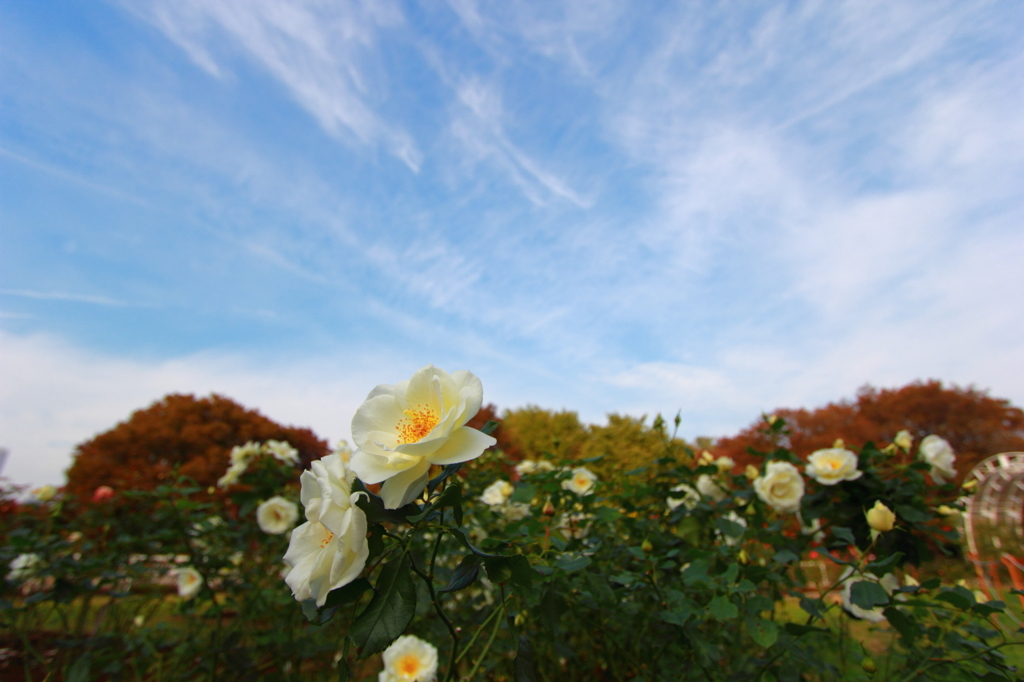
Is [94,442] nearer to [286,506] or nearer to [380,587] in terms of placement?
[286,506]

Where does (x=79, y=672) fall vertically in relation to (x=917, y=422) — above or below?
below

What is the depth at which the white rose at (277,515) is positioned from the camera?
2016 mm

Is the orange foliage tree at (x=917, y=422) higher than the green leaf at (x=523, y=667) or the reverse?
higher

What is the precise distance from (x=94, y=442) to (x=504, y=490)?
19.5 ft

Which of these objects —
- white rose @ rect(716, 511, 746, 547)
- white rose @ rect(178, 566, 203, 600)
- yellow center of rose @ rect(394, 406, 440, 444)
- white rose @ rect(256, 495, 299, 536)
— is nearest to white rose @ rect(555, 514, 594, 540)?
white rose @ rect(716, 511, 746, 547)

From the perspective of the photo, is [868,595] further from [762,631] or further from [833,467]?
[833,467]

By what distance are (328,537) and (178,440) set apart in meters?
6.08

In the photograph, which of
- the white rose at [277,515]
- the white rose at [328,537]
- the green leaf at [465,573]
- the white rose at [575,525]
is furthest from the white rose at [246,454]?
the green leaf at [465,573]

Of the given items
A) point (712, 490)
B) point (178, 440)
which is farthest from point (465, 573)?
point (178, 440)

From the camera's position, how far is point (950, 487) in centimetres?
160

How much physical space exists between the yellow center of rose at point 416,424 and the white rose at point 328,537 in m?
0.09

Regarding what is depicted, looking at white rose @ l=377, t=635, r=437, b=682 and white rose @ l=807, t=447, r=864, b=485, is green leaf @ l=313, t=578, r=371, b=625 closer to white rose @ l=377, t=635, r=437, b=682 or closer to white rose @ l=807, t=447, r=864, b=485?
white rose @ l=377, t=635, r=437, b=682

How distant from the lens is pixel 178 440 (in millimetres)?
5648

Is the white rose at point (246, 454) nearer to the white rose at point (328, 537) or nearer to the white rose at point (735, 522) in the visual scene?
the white rose at point (328, 537)
